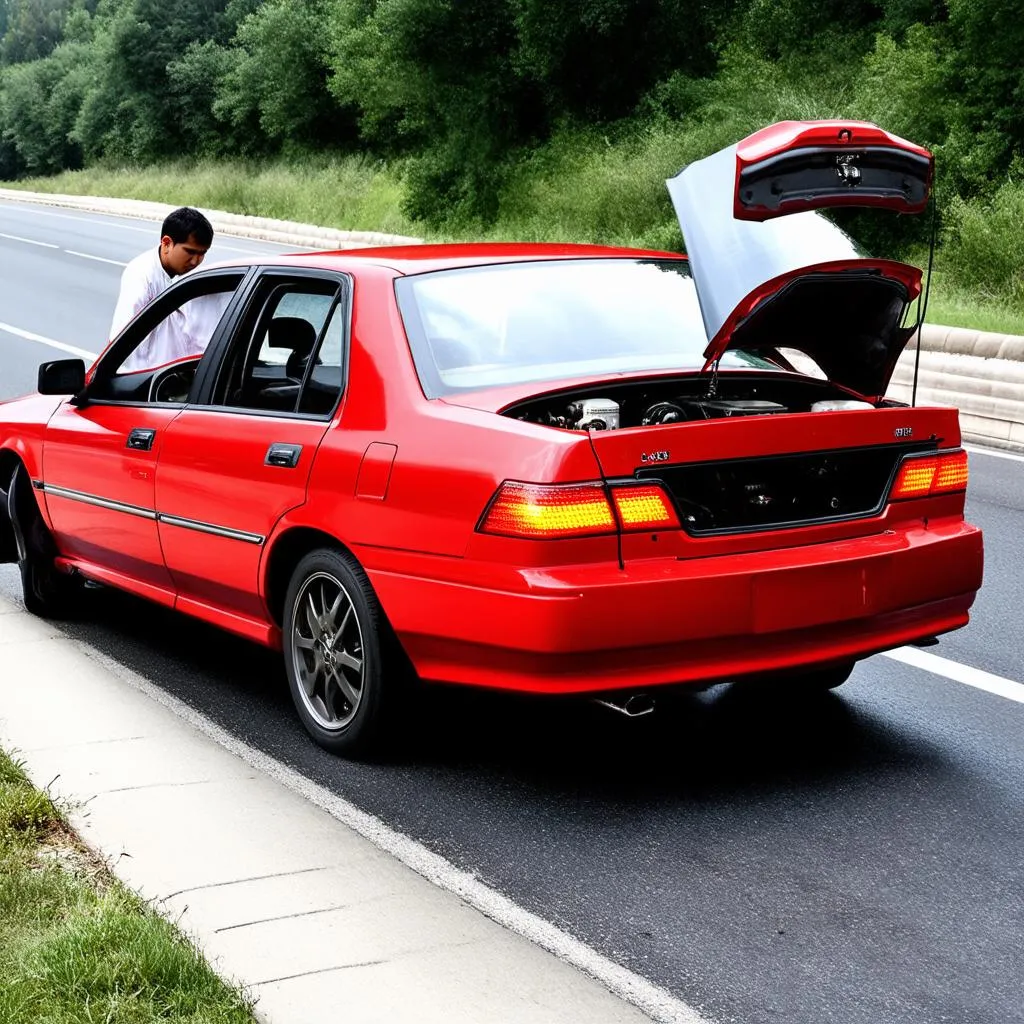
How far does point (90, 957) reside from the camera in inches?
134

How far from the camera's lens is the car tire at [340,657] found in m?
4.94

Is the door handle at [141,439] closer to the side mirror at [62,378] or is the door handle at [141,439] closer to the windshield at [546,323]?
the side mirror at [62,378]

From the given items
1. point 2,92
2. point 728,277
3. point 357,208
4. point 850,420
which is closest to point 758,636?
point 850,420

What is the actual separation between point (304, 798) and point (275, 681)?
1616 millimetres

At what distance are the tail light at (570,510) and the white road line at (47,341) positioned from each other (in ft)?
45.2

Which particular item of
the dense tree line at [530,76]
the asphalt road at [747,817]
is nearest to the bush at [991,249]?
the dense tree line at [530,76]

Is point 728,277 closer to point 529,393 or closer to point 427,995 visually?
point 529,393

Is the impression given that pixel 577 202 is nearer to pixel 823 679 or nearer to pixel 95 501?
pixel 95 501

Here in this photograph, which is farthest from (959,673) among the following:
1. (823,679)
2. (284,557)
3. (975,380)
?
(975,380)

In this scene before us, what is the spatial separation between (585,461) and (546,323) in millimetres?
969

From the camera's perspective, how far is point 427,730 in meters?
5.52

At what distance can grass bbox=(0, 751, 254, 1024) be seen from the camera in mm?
3223

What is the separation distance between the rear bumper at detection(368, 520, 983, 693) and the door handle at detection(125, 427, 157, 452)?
167 centimetres

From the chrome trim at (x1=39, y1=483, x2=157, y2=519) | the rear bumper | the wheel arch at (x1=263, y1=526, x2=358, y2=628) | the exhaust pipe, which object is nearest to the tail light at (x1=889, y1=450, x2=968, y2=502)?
the rear bumper
